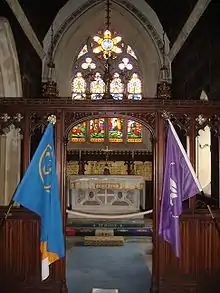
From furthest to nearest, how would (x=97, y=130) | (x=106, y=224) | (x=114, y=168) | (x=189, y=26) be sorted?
1. (x=97, y=130)
2. (x=114, y=168)
3. (x=106, y=224)
4. (x=189, y=26)

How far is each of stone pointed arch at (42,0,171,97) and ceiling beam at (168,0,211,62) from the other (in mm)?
1345

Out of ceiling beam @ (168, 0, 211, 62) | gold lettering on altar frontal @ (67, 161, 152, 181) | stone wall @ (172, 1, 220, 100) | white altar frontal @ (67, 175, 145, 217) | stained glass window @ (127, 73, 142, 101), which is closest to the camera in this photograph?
stone wall @ (172, 1, 220, 100)

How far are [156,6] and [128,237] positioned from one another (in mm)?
5680

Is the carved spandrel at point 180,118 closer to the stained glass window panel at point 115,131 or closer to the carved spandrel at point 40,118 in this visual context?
the carved spandrel at point 40,118

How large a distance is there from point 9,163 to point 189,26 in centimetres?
381

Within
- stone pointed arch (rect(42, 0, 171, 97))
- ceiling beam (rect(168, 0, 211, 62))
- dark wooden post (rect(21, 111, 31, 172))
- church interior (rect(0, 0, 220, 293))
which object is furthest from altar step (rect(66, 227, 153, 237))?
stone pointed arch (rect(42, 0, 171, 97))

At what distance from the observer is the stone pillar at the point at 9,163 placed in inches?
255

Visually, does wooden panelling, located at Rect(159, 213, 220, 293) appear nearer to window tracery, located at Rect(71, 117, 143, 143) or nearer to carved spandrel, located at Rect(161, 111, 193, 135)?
carved spandrel, located at Rect(161, 111, 193, 135)

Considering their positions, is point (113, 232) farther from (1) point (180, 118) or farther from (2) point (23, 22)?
(2) point (23, 22)

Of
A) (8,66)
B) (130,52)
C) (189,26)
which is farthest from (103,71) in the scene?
(8,66)

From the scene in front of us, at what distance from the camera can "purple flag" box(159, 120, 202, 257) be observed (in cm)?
392

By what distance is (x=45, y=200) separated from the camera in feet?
12.9

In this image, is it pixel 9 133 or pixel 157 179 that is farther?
pixel 9 133

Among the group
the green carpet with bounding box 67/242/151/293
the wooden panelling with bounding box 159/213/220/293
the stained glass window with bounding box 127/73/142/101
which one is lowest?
→ the green carpet with bounding box 67/242/151/293
